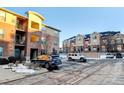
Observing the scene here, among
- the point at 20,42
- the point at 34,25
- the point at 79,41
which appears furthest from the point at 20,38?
the point at 79,41

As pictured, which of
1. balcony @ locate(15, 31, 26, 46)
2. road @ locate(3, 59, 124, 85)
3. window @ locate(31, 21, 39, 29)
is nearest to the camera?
road @ locate(3, 59, 124, 85)

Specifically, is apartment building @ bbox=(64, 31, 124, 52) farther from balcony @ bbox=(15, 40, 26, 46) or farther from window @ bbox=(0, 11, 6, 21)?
balcony @ bbox=(15, 40, 26, 46)

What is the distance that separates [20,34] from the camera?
24219mm

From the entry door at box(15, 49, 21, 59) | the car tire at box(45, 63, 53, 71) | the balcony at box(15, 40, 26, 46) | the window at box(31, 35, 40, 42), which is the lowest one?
the car tire at box(45, 63, 53, 71)

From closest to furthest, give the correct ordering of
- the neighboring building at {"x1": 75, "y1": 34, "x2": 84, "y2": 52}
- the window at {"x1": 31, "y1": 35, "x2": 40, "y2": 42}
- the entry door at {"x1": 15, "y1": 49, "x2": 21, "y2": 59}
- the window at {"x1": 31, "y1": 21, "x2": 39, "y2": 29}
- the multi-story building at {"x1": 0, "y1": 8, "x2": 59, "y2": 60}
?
the neighboring building at {"x1": 75, "y1": 34, "x2": 84, "y2": 52} → the multi-story building at {"x1": 0, "y1": 8, "x2": 59, "y2": 60} → the entry door at {"x1": 15, "y1": 49, "x2": 21, "y2": 59} → the window at {"x1": 31, "y1": 21, "x2": 39, "y2": 29} → the window at {"x1": 31, "y1": 35, "x2": 40, "y2": 42}

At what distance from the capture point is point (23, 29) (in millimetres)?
23750

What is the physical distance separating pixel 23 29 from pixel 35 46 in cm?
254

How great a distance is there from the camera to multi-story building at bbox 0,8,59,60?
68.6 feet

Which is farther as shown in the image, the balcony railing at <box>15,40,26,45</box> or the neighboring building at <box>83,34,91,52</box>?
the balcony railing at <box>15,40,26,45</box>

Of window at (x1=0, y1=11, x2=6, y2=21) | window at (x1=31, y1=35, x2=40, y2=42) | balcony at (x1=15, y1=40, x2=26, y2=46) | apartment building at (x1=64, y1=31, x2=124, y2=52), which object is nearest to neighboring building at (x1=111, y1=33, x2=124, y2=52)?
apartment building at (x1=64, y1=31, x2=124, y2=52)

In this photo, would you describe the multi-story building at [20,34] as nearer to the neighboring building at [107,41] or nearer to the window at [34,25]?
the window at [34,25]
